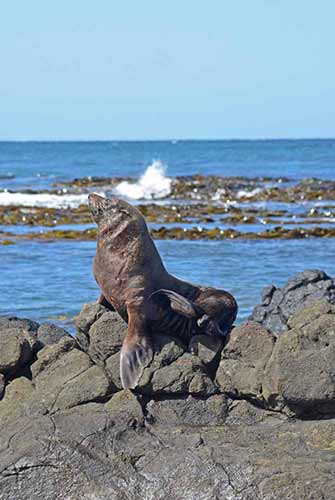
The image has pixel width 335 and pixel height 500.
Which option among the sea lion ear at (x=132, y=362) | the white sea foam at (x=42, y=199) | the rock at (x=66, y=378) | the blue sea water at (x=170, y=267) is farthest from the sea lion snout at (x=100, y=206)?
the white sea foam at (x=42, y=199)

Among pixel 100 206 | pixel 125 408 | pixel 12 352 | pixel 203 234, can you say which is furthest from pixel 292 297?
pixel 203 234

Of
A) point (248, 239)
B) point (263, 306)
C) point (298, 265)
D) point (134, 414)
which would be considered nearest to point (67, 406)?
point (134, 414)

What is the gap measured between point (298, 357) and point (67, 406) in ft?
4.34

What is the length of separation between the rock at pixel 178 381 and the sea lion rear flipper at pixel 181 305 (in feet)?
1.06

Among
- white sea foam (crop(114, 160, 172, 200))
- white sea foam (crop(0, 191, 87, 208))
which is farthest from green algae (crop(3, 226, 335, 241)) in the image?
white sea foam (crop(114, 160, 172, 200))

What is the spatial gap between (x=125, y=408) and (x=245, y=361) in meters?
0.84

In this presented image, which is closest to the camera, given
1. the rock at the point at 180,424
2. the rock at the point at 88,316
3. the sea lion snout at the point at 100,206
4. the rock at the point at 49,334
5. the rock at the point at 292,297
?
the rock at the point at 180,424

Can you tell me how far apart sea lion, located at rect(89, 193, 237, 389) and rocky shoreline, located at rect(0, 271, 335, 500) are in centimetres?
13

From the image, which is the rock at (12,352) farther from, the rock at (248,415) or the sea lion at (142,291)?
the rock at (248,415)

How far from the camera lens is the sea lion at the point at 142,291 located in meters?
6.73

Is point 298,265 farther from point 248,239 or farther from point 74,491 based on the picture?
point 74,491

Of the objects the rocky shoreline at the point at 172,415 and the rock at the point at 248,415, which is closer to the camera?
the rocky shoreline at the point at 172,415

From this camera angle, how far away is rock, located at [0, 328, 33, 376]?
6.69 meters

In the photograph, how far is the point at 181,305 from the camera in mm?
6684
